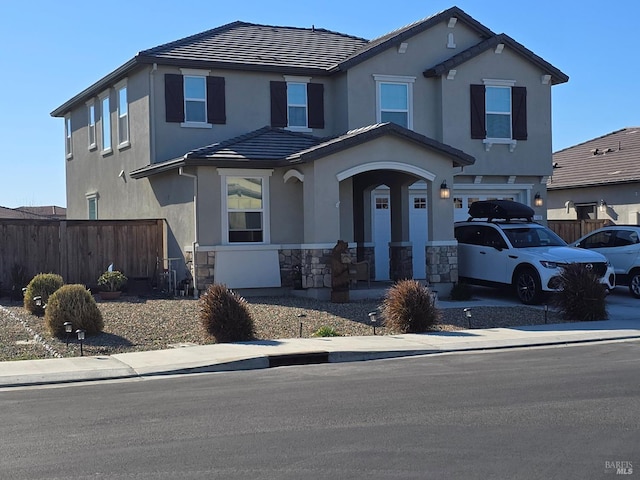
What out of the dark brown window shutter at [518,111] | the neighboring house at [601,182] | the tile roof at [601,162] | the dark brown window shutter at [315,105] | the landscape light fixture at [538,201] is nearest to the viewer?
the dark brown window shutter at [315,105]

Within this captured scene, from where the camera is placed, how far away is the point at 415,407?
28.6ft

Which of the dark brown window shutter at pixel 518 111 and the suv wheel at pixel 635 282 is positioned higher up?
the dark brown window shutter at pixel 518 111

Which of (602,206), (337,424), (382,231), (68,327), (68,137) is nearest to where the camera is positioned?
(337,424)

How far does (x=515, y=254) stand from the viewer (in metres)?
19.5

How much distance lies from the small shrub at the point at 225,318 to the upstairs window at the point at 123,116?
11.3 meters

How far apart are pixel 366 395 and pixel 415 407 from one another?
90 centimetres

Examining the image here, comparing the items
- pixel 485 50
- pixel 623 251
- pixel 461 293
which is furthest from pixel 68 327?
pixel 485 50

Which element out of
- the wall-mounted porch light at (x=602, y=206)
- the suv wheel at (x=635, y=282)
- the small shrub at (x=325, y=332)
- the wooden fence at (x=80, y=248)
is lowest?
the small shrub at (x=325, y=332)

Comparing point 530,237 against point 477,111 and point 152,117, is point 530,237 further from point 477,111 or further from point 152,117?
point 152,117

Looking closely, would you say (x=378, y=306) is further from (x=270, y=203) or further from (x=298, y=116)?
(x=298, y=116)

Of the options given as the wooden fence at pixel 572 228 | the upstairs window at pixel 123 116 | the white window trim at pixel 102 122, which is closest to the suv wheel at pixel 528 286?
the wooden fence at pixel 572 228

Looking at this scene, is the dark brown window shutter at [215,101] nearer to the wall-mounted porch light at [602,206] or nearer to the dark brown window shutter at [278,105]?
the dark brown window shutter at [278,105]

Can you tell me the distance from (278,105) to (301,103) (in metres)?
0.79

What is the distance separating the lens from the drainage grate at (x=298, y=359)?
40.4 ft
